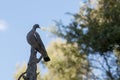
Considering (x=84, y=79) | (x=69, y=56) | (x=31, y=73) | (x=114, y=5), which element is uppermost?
(x=114, y=5)

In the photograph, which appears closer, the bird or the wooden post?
the wooden post

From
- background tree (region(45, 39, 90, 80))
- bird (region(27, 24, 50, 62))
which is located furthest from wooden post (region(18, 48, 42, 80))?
background tree (region(45, 39, 90, 80))

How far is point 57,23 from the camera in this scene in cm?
1916

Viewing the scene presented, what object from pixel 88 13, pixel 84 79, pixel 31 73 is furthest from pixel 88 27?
pixel 31 73

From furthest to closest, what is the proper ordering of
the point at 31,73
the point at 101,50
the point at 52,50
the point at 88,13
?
the point at 52,50, the point at 88,13, the point at 101,50, the point at 31,73

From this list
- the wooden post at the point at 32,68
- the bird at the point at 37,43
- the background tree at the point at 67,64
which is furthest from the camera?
the background tree at the point at 67,64

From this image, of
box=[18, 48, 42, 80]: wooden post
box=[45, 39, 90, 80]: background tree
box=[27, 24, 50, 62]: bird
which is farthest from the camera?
box=[45, 39, 90, 80]: background tree

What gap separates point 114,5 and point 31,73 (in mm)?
13407

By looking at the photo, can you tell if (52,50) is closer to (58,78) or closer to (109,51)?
(58,78)

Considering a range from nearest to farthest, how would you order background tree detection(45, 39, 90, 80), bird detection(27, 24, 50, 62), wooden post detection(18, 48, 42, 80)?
wooden post detection(18, 48, 42, 80) → bird detection(27, 24, 50, 62) → background tree detection(45, 39, 90, 80)

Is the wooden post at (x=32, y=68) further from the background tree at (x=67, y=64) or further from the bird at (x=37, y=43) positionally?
the background tree at (x=67, y=64)

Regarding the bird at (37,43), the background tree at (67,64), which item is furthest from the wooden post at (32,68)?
the background tree at (67,64)

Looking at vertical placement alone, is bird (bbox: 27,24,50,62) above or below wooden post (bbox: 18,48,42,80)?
above

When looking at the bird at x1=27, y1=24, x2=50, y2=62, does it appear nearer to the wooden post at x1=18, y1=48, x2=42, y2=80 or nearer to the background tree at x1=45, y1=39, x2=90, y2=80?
the wooden post at x1=18, y1=48, x2=42, y2=80
